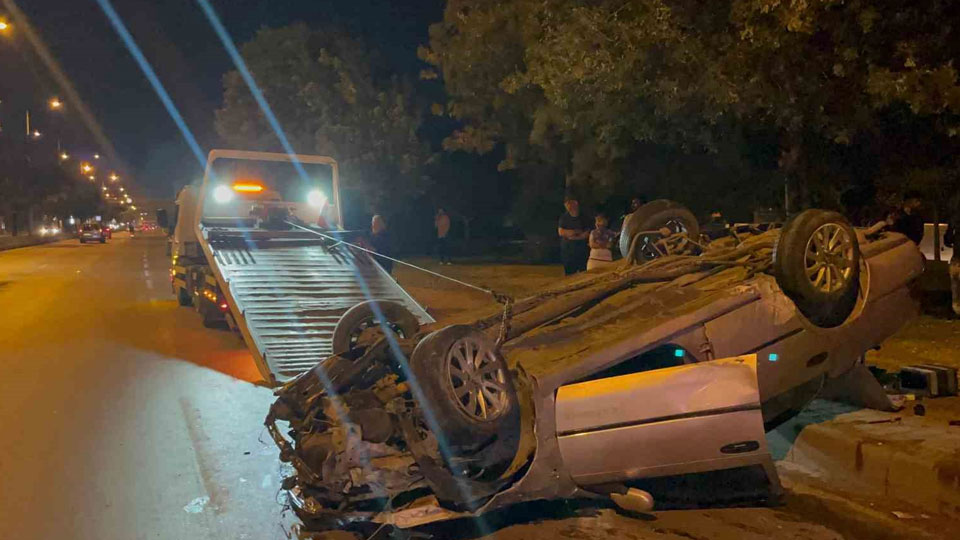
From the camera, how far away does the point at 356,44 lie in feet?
99.6

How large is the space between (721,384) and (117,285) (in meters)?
20.1

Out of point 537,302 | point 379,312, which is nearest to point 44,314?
point 379,312

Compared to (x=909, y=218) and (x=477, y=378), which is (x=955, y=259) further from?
(x=477, y=378)

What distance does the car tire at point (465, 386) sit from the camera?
424 centimetres

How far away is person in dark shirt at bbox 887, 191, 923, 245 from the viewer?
36.2 ft

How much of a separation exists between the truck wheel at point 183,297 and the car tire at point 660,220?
1128 cm

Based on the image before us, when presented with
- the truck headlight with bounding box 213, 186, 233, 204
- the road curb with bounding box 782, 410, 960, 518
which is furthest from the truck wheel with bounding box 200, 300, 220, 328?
the road curb with bounding box 782, 410, 960, 518

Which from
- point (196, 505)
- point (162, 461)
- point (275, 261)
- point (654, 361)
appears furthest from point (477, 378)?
point (275, 261)

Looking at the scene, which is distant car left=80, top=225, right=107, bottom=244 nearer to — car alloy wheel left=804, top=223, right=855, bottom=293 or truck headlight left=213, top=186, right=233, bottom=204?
truck headlight left=213, top=186, right=233, bottom=204

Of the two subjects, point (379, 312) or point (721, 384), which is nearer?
point (721, 384)

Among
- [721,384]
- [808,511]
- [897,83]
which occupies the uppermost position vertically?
[897,83]

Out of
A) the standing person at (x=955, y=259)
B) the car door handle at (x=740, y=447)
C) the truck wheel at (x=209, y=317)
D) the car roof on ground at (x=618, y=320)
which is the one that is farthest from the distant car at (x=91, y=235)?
the car door handle at (x=740, y=447)

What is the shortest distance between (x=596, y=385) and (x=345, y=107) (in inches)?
1048

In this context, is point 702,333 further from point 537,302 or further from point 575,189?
point 575,189
